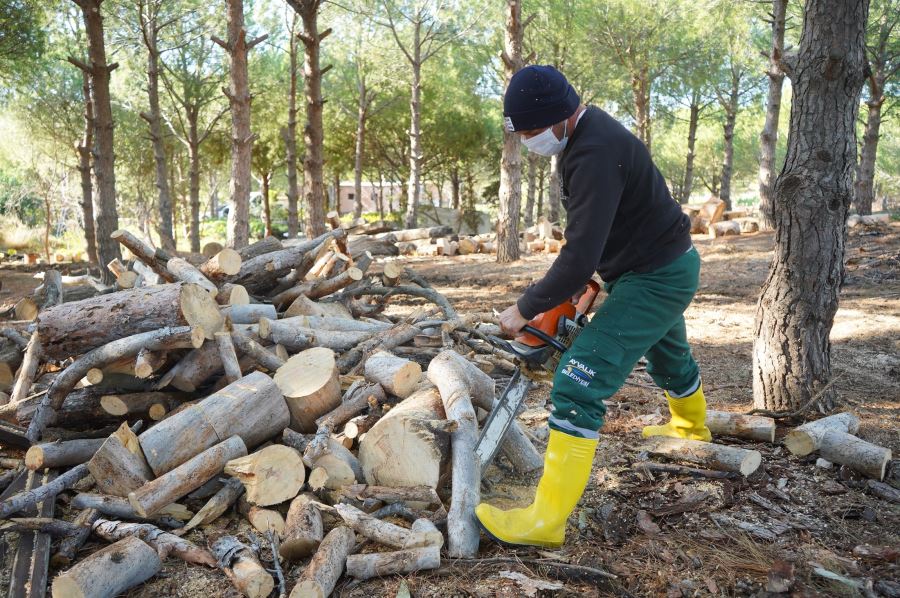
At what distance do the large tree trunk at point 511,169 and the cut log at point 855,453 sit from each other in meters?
8.57

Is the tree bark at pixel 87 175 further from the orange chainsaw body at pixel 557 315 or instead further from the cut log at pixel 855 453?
the cut log at pixel 855 453

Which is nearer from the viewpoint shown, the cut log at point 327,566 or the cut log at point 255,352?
the cut log at point 327,566

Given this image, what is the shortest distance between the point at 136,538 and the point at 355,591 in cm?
96

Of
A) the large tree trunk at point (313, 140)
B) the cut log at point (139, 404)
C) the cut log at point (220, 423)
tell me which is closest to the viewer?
the cut log at point (220, 423)

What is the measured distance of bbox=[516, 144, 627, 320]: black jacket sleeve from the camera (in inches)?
95.7

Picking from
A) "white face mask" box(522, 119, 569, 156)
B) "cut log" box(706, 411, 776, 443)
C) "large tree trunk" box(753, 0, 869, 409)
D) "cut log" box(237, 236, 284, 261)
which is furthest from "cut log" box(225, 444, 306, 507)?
"cut log" box(237, 236, 284, 261)

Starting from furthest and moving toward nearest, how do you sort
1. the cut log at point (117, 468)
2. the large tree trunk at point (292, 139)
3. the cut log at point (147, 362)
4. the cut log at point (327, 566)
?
the large tree trunk at point (292, 139) < the cut log at point (147, 362) < the cut log at point (117, 468) < the cut log at point (327, 566)

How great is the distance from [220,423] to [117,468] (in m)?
0.50

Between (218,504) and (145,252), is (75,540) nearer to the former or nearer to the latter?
(218,504)

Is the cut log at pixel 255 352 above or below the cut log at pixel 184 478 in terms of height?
above

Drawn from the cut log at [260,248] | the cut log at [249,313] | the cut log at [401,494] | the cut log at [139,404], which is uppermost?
the cut log at [260,248]

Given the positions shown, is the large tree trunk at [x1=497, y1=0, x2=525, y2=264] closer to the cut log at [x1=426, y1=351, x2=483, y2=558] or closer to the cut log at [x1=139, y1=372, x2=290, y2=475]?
the cut log at [x1=426, y1=351, x2=483, y2=558]

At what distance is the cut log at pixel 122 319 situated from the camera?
3.80 meters

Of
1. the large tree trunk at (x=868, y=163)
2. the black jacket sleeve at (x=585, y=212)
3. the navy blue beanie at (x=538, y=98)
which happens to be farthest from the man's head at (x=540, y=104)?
the large tree trunk at (x=868, y=163)
